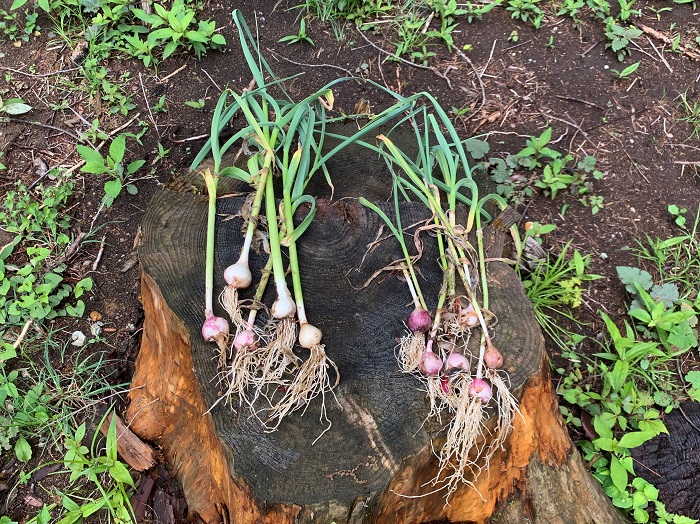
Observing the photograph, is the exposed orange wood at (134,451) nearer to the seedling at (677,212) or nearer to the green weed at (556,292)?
the green weed at (556,292)

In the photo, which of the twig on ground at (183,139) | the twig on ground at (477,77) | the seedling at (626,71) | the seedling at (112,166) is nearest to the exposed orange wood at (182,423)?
the seedling at (112,166)

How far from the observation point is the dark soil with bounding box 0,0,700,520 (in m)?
2.38

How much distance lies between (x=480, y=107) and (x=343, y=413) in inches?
79.1

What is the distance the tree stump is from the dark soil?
73cm

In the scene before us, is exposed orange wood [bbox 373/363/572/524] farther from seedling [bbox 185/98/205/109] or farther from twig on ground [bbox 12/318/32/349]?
seedling [bbox 185/98/205/109]

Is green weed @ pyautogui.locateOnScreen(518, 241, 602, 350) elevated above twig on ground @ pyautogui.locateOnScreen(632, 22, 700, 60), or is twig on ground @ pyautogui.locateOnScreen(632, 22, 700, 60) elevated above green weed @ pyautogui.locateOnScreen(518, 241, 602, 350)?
twig on ground @ pyautogui.locateOnScreen(632, 22, 700, 60)

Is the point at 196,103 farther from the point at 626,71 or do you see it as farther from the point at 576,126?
the point at 626,71

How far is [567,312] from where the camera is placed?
2221 millimetres

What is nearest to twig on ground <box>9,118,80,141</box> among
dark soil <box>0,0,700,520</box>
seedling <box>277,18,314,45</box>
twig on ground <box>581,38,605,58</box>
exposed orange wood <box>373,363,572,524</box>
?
dark soil <box>0,0,700,520</box>

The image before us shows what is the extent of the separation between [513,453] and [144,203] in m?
1.83

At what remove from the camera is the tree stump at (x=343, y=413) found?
1.19 m

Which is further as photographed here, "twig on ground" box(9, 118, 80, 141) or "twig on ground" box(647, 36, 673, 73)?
"twig on ground" box(647, 36, 673, 73)

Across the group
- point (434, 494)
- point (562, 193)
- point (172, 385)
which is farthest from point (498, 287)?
point (562, 193)

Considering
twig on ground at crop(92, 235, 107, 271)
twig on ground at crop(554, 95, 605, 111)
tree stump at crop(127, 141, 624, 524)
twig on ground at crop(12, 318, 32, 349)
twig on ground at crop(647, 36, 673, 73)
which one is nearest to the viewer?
tree stump at crop(127, 141, 624, 524)
